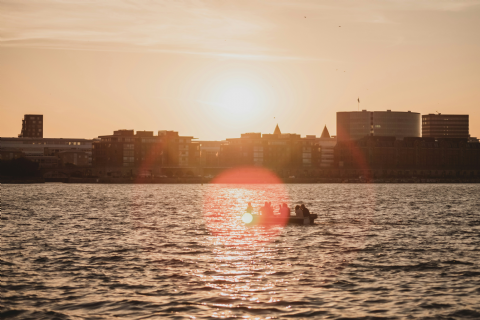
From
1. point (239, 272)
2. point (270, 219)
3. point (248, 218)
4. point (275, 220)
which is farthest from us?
point (248, 218)

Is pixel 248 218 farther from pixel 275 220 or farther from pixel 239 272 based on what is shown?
pixel 239 272

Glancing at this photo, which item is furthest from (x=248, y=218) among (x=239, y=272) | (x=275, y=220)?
(x=239, y=272)

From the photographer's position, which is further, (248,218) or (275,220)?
(248,218)

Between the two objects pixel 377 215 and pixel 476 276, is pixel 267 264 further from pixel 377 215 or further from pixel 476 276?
pixel 377 215

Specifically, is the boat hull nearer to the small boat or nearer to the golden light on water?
the small boat

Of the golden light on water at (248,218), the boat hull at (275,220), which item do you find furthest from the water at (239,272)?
the golden light on water at (248,218)

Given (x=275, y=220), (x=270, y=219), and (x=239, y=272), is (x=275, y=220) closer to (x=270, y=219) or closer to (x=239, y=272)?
(x=270, y=219)

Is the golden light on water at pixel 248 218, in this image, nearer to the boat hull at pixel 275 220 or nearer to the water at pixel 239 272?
the boat hull at pixel 275 220

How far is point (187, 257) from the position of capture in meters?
33.7

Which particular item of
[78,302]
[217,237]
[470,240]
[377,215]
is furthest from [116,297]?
[377,215]

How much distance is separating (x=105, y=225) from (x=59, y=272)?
82.5ft

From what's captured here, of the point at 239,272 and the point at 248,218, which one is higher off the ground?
the point at 248,218

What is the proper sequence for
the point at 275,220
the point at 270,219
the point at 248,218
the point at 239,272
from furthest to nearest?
the point at 248,218 → the point at 270,219 → the point at 275,220 → the point at 239,272

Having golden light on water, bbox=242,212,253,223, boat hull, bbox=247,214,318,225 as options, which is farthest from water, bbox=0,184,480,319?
golden light on water, bbox=242,212,253,223
